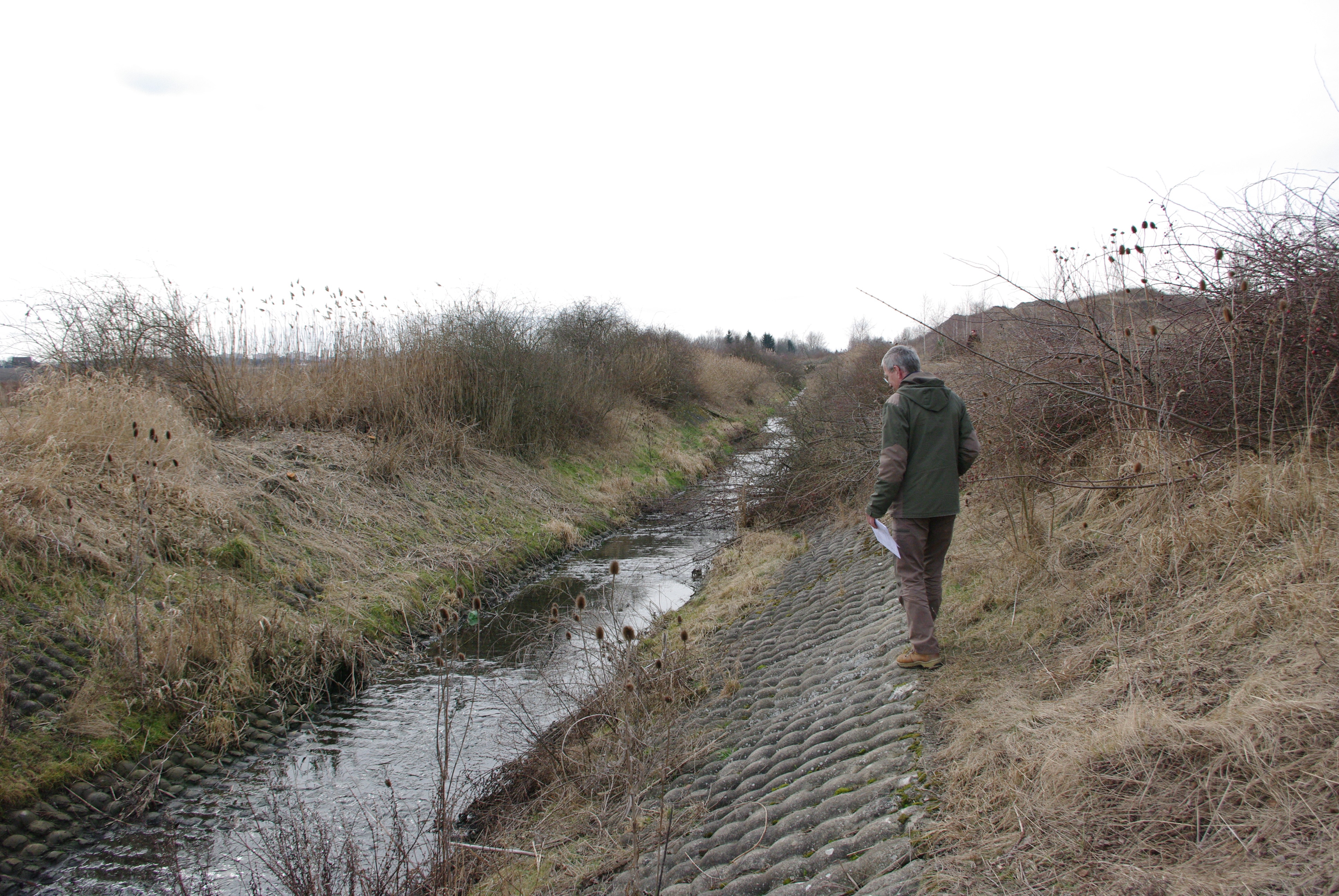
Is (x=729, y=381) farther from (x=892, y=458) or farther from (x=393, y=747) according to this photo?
(x=892, y=458)

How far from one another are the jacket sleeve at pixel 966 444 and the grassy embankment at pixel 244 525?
6197 millimetres

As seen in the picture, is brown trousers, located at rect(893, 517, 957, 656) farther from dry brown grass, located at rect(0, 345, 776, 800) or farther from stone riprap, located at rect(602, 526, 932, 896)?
dry brown grass, located at rect(0, 345, 776, 800)

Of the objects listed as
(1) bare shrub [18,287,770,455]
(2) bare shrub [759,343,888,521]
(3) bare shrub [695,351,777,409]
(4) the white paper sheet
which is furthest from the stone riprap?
(3) bare shrub [695,351,777,409]

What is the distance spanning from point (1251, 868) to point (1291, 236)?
487cm

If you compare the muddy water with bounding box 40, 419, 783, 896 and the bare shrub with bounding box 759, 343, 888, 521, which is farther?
the bare shrub with bounding box 759, 343, 888, 521

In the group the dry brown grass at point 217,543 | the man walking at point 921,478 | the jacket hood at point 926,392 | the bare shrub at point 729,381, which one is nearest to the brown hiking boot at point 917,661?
the man walking at point 921,478

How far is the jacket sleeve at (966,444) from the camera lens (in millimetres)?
4750

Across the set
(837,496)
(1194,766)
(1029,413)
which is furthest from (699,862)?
(837,496)

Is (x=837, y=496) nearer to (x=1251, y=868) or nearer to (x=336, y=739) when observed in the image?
(x=336, y=739)

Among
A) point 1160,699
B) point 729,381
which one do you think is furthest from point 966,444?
point 729,381

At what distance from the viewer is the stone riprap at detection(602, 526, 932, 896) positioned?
3311 millimetres

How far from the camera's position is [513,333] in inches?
683

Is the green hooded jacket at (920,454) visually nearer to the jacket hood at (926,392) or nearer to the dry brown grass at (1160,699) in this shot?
the jacket hood at (926,392)

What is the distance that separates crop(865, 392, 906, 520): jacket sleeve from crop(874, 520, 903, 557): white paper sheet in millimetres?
59
